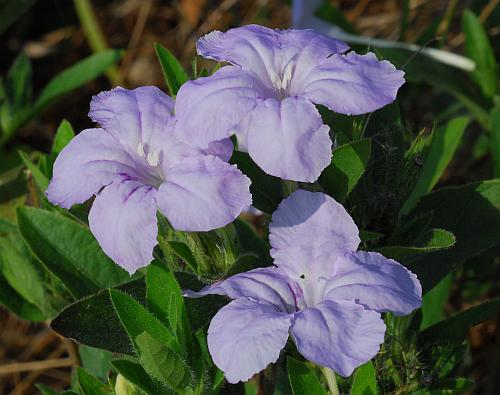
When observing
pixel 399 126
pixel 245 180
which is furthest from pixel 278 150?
pixel 399 126

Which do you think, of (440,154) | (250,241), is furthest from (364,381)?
(440,154)

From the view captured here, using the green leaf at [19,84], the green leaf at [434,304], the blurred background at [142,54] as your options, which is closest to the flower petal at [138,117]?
the green leaf at [434,304]

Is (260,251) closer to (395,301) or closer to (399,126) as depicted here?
(399,126)

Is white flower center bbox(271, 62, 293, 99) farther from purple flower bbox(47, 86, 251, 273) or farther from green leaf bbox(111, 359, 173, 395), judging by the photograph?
green leaf bbox(111, 359, 173, 395)

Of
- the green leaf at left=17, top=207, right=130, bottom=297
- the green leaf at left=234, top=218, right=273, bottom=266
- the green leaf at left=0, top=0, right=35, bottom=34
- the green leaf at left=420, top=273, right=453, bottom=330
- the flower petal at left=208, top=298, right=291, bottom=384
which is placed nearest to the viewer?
the flower petal at left=208, top=298, right=291, bottom=384

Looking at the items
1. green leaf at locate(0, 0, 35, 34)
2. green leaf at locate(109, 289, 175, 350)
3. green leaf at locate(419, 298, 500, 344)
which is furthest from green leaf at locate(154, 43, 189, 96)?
green leaf at locate(0, 0, 35, 34)

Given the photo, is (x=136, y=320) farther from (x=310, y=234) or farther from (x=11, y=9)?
(x=11, y=9)
